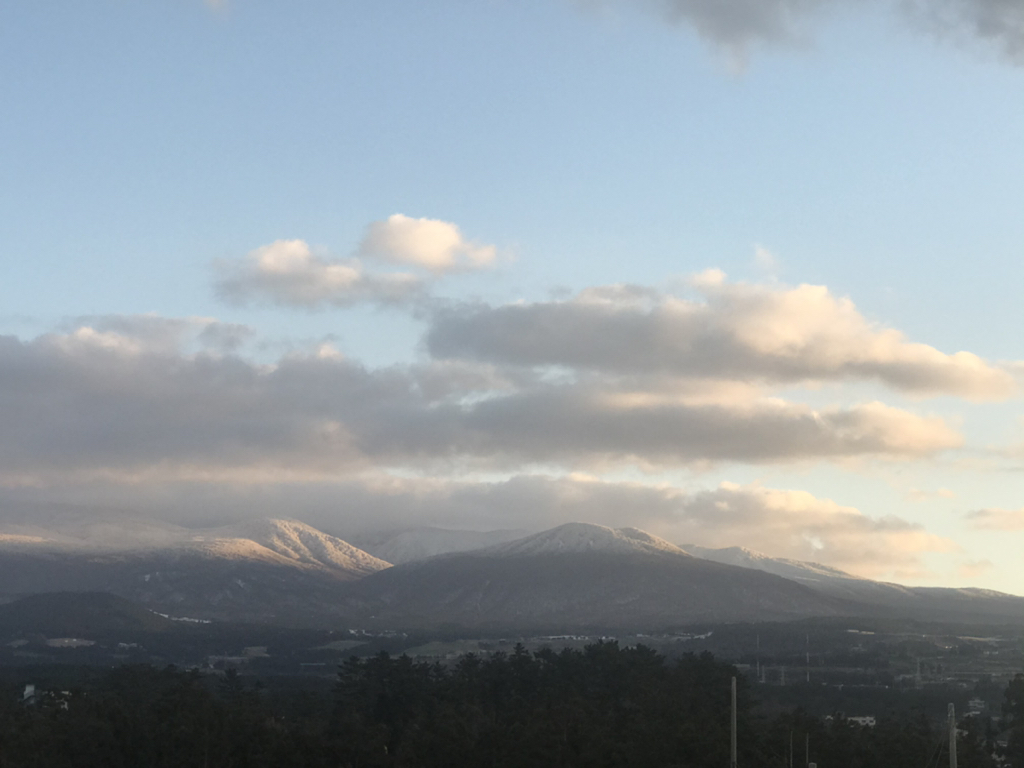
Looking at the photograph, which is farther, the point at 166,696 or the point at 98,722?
the point at 166,696

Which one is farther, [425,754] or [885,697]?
[885,697]

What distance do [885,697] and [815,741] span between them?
91.4m

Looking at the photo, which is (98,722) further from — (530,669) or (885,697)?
(885,697)

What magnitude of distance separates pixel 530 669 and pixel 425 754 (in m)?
43.2

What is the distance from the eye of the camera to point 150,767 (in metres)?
95.7

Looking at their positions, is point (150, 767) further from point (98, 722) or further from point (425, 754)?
point (425, 754)

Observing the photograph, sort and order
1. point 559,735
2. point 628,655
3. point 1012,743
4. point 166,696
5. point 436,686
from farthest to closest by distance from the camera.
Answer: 1. point 628,655
2. point 436,686
3. point 166,696
4. point 1012,743
5. point 559,735

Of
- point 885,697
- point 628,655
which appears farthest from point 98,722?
point 885,697

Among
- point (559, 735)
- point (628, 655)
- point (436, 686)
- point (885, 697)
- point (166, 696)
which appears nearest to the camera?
point (559, 735)

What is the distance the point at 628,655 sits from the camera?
475 ft

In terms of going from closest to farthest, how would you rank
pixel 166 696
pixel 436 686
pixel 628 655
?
pixel 166 696
pixel 436 686
pixel 628 655

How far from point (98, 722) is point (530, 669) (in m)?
50.2

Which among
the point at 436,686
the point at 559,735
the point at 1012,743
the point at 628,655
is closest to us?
the point at 559,735

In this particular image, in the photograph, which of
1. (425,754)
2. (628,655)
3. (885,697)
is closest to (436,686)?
(628,655)
